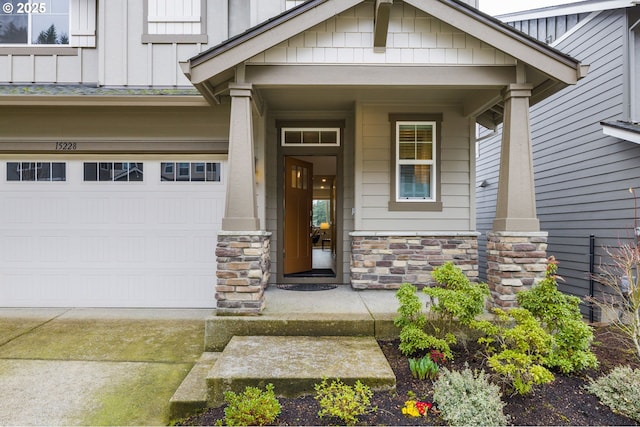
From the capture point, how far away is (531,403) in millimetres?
2756

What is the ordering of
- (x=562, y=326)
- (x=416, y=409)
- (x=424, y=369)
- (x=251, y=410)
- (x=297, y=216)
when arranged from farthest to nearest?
(x=297, y=216)
(x=562, y=326)
(x=424, y=369)
(x=416, y=409)
(x=251, y=410)

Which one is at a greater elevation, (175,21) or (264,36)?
(175,21)

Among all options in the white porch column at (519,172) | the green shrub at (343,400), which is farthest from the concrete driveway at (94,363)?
the white porch column at (519,172)

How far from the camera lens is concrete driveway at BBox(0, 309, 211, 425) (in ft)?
9.39

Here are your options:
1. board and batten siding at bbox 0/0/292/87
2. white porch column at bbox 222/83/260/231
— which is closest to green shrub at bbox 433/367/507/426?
white porch column at bbox 222/83/260/231

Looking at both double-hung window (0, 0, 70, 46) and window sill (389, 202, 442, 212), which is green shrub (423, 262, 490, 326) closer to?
window sill (389, 202, 442, 212)

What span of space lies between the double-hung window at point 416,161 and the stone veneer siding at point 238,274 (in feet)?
7.63

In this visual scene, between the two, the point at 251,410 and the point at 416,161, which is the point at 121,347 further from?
the point at 416,161

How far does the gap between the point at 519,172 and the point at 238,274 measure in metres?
3.21

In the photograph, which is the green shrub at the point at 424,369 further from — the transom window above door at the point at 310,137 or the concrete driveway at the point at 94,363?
the transom window above door at the point at 310,137

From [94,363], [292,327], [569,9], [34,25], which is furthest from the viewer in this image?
[569,9]

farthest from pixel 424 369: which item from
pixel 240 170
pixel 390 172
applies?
pixel 390 172

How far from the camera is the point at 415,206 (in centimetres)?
532

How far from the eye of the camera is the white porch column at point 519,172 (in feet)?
13.3
